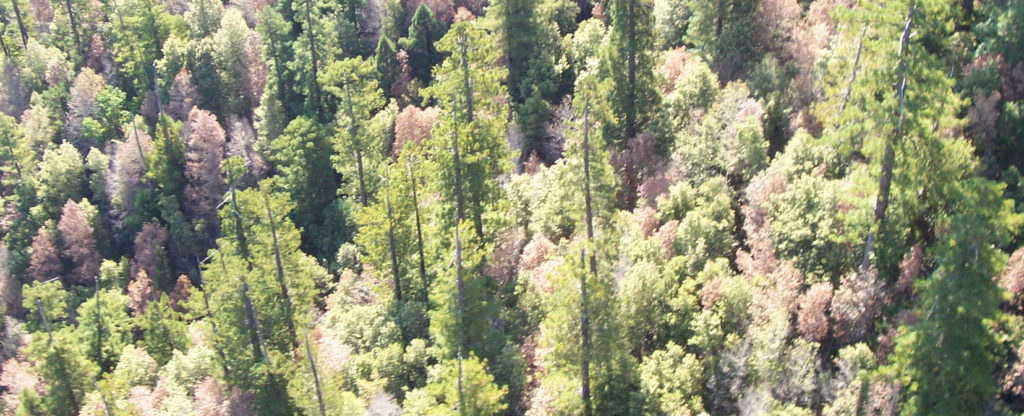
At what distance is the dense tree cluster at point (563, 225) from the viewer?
32.1 m

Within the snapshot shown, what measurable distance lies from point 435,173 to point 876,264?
942 inches

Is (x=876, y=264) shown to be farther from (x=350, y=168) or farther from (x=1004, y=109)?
(x=350, y=168)

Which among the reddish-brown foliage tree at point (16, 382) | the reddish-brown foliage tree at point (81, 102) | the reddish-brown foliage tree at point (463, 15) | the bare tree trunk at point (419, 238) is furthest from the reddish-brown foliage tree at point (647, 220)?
the reddish-brown foliage tree at point (81, 102)

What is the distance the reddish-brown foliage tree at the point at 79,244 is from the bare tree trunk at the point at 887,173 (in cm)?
6731

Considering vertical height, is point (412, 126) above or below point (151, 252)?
above

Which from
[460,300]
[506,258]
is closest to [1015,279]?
[460,300]

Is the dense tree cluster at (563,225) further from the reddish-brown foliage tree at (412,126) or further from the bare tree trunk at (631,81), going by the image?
the reddish-brown foliage tree at (412,126)

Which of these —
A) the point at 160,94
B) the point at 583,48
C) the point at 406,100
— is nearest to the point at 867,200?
the point at 583,48

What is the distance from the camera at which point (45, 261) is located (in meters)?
74.1

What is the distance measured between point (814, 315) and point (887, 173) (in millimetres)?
6854

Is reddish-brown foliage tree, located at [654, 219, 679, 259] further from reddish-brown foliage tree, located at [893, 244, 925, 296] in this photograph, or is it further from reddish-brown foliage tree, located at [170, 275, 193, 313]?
reddish-brown foliage tree, located at [170, 275, 193, 313]

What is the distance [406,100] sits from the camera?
226 ft

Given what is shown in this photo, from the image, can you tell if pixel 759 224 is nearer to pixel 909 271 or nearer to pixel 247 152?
pixel 909 271

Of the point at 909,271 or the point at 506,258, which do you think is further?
the point at 506,258
